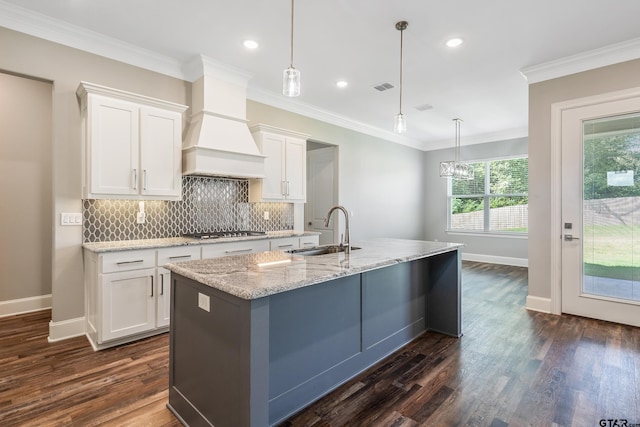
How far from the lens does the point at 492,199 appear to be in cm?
728

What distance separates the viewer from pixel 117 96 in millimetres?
3074

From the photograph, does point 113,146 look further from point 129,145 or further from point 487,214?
point 487,214

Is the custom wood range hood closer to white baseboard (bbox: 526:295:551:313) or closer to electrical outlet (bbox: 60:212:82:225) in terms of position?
electrical outlet (bbox: 60:212:82:225)

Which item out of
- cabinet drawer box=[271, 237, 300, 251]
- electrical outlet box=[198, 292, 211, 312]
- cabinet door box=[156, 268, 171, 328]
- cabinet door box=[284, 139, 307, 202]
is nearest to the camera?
electrical outlet box=[198, 292, 211, 312]

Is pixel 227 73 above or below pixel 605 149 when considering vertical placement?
above

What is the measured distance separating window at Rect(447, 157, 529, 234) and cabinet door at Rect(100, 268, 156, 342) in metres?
6.82

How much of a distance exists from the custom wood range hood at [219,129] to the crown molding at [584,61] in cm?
345

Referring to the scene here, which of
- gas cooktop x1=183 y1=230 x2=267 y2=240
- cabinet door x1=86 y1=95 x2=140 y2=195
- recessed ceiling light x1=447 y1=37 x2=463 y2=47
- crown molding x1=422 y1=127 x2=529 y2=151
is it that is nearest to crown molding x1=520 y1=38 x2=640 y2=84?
recessed ceiling light x1=447 y1=37 x2=463 y2=47

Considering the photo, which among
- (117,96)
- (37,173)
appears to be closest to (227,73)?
(117,96)

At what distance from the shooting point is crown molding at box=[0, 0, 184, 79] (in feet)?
9.10

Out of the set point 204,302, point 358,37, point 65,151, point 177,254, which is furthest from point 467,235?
point 65,151

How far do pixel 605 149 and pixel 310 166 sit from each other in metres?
4.42

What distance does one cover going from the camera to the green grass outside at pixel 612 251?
133 inches

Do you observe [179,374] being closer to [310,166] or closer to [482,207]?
[310,166]
